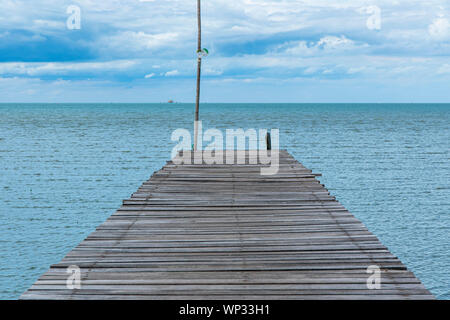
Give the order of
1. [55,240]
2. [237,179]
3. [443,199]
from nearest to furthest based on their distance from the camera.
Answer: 1. [237,179]
2. [55,240]
3. [443,199]

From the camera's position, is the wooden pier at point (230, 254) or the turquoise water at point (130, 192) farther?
the turquoise water at point (130, 192)

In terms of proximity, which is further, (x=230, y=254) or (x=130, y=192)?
(x=130, y=192)

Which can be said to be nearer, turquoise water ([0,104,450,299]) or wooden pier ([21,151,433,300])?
wooden pier ([21,151,433,300])

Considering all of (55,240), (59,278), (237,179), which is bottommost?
(55,240)

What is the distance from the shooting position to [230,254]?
5.73 meters

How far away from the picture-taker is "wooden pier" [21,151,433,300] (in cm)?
466

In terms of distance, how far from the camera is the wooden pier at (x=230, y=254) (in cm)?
466

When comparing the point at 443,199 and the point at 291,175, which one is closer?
the point at 291,175

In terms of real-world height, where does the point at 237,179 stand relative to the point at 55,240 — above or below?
above
